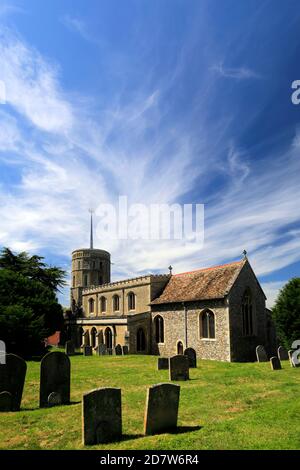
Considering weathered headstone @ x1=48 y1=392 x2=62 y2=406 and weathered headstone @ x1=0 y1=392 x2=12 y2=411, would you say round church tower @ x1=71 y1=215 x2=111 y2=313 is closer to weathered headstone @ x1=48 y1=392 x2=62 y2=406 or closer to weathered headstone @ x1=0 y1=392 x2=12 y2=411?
weathered headstone @ x1=48 y1=392 x2=62 y2=406

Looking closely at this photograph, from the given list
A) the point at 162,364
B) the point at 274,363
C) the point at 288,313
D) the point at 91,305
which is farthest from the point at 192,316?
the point at 91,305

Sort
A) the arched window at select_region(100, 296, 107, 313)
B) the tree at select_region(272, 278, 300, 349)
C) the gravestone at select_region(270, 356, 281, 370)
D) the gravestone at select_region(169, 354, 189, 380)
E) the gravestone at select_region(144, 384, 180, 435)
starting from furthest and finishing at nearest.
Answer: the arched window at select_region(100, 296, 107, 313), the tree at select_region(272, 278, 300, 349), the gravestone at select_region(270, 356, 281, 370), the gravestone at select_region(169, 354, 189, 380), the gravestone at select_region(144, 384, 180, 435)

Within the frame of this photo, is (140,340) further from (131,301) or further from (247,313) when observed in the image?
(247,313)

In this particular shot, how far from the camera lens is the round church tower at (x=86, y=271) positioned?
160 feet

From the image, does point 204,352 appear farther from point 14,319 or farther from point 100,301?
point 100,301

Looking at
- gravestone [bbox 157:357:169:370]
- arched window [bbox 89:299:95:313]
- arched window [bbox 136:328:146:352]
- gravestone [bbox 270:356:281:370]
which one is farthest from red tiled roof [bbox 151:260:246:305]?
arched window [bbox 89:299:95:313]

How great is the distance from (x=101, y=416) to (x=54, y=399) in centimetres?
427

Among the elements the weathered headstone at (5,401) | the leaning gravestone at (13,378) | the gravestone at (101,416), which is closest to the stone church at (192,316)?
the leaning gravestone at (13,378)

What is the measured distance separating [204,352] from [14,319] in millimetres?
13465

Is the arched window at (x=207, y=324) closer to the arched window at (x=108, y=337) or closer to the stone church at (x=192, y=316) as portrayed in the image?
the stone church at (x=192, y=316)

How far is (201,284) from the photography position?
27.3 metres

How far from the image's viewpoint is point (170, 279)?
108 ft

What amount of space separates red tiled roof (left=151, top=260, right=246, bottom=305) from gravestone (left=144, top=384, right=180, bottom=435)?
15672 mm

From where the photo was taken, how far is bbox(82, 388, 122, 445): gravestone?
24.1ft
